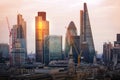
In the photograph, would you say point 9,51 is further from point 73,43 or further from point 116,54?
point 116,54

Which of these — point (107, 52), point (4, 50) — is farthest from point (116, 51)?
point (4, 50)

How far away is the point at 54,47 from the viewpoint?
3113 inches

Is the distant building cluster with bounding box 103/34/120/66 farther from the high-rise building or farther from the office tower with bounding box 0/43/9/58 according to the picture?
the office tower with bounding box 0/43/9/58

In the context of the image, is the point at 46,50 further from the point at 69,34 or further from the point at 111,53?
the point at 111,53

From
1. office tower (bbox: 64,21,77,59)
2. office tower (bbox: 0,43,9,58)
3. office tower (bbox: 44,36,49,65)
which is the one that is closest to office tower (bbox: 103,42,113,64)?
office tower (bbox: 64,21,77,59)

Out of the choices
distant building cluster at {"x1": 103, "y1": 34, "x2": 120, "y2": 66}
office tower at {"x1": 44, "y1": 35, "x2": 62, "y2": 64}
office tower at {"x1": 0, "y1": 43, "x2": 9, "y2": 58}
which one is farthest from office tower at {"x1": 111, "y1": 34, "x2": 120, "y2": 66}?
office tower at {"x1": 0, "y1": 43, "x2": 9, "y2": 58}

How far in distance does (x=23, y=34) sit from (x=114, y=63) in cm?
1826

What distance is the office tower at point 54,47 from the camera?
7819cm

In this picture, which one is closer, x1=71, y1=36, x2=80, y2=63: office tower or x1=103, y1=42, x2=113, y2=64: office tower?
x1=71, y1=36, x2=80, y2=63: office tower

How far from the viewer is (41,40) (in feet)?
262

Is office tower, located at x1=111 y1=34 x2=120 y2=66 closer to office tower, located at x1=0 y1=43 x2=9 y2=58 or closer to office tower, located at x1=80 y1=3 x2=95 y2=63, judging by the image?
office tower, located at x1=80 y1=3 x2=95 y2=63

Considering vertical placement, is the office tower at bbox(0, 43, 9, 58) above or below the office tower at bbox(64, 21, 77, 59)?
below

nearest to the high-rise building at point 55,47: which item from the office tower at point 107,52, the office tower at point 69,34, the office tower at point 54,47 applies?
the office tower at point 54,47

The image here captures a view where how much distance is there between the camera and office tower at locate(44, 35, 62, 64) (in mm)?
78188
